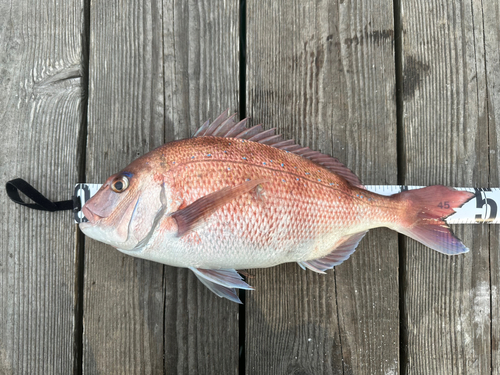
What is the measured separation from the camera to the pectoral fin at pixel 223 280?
1.33 meters

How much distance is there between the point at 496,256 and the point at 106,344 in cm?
202

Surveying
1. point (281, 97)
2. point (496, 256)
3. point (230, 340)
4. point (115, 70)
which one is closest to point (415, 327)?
point (496, 256)

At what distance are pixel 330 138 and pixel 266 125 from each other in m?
0.34

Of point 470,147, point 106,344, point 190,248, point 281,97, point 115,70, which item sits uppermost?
point 115,70

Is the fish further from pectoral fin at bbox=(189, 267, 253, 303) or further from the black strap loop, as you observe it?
the black strap loop

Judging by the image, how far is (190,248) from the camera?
4.26 ft

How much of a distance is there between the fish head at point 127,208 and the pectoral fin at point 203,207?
0.30 feet

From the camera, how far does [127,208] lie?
4.18 feet

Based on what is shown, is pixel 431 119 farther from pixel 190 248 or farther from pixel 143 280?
pixel 143 280

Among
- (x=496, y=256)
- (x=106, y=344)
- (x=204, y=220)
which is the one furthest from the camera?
(x=496, y=256)

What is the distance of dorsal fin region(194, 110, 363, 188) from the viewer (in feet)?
4.70

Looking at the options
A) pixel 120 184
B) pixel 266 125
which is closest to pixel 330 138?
pixel 266 125

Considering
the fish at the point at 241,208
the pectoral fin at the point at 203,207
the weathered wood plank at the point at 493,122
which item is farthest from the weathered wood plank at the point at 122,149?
the weathered wood plank at the point at 493,122

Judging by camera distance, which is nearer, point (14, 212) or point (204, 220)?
point (204, 220)
